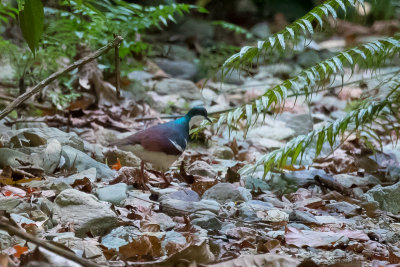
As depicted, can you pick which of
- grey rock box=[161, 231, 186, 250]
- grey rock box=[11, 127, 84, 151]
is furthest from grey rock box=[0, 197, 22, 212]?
grey rock box=[11, 127, 84, 151]

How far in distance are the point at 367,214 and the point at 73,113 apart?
269cm

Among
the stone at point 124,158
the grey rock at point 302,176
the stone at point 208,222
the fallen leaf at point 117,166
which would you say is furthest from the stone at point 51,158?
the grey rock at point 302,176

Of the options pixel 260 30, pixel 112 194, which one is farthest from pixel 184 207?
pixel 260 30

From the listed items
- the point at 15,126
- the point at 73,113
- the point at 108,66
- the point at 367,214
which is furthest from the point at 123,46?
the point at 367,214

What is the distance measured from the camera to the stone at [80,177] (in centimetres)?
267

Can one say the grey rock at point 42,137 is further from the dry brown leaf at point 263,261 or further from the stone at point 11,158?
the dry brown leaf at point 263,261

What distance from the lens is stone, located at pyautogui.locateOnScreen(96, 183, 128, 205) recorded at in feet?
8.19

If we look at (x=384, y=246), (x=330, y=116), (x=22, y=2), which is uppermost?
(x=22, y=2)

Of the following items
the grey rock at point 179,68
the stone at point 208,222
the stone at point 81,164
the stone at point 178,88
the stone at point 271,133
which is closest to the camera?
the stone at point 208,222

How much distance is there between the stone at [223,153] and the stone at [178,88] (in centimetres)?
184

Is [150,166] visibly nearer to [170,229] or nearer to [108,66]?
[170,229]

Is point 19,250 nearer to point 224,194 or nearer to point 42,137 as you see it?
point 224,194

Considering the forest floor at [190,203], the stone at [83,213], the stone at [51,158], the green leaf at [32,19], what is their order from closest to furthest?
the green leaf at [32,19] → the forest floor at [190,203] → the stone at [83,213] → the stone at [51,158]

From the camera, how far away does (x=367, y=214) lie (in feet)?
9.46
